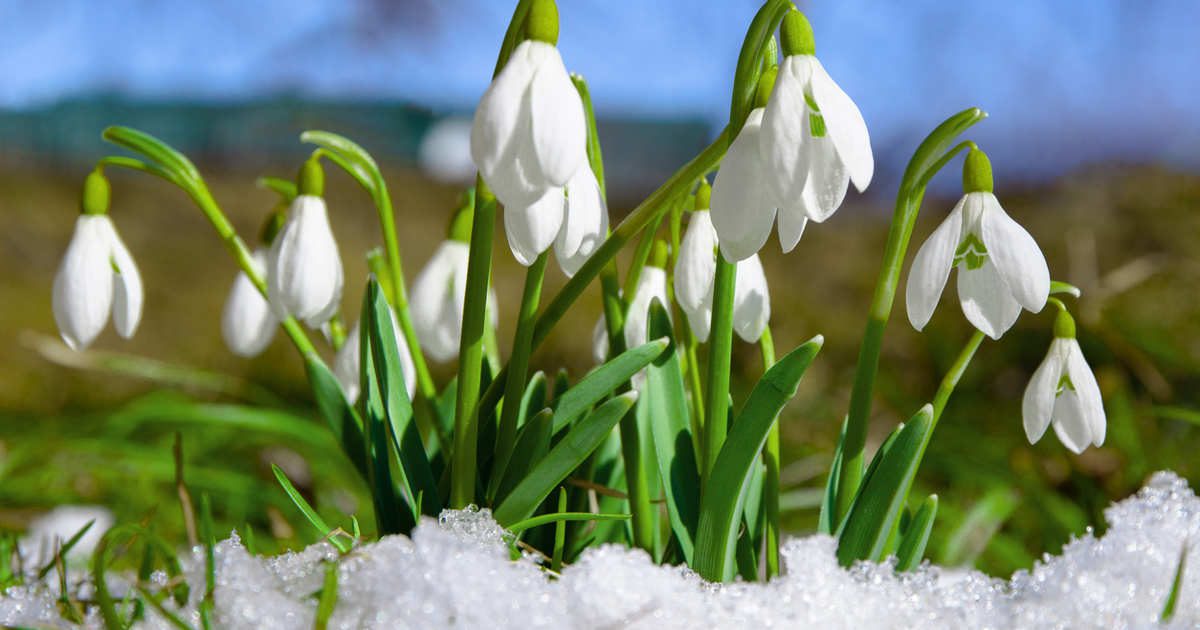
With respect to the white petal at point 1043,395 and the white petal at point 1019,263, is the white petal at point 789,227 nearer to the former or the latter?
the white petal at point 1019,263

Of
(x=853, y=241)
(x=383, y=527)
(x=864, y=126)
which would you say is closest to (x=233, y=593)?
(x=383, y=527)

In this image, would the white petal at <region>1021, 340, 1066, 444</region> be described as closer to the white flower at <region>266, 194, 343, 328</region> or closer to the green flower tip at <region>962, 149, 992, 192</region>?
the green flower tip at <region>962, 149, 992, 192</region>

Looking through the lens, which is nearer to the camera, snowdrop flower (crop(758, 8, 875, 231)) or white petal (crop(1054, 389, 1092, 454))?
snowdrop flower (crop(758, 8, 875, 231))

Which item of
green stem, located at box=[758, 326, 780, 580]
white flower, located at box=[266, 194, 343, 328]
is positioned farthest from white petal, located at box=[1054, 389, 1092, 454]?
white flower, located at box=[266, 194, 343, 328]

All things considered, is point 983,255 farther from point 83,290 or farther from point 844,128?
point 83,290

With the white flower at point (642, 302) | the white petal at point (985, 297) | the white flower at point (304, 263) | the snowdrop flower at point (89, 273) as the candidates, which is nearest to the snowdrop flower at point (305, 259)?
the white flower at point (304, 263)
